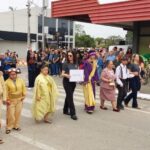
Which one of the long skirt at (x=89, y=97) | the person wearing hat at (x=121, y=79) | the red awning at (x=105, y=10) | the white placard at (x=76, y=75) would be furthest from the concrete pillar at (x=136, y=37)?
the white placard at (x=76, y=75)

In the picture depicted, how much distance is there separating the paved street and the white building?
42.7 metres

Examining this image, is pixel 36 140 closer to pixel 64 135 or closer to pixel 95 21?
pixel 64 135

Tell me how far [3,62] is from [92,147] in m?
9.90

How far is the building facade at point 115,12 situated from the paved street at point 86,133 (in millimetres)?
7922

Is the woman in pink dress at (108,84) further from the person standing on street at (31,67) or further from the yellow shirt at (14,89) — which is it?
the person standing on street at (31,67)

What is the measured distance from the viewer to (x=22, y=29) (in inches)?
2653

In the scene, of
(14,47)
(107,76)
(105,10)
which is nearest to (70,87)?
(107,76)

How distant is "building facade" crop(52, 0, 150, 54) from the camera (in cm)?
1694

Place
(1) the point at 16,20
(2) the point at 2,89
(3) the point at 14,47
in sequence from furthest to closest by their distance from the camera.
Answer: (1) the point at 16,20
(3) the point at 14,47
(2) the point at 2,89

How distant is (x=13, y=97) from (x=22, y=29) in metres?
60.8

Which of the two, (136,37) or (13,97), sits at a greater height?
(136,37)

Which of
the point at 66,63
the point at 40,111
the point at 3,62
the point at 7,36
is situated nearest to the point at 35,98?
the point at 40,111

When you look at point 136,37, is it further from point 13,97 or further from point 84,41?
point 84,41

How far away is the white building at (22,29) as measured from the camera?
171 ft
